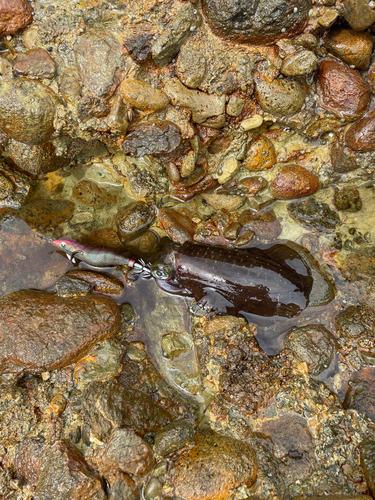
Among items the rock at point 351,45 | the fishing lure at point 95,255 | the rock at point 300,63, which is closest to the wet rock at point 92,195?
the fishing lure at point 95,255

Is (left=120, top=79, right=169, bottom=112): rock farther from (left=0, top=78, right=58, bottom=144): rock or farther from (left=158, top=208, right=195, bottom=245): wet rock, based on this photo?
(left=158, top=208, right=195, bottom=245): wet rock

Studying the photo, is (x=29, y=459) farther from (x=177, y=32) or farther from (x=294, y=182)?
(x=177, y=32)

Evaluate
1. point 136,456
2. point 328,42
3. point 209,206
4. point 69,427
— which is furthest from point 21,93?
point 136,456

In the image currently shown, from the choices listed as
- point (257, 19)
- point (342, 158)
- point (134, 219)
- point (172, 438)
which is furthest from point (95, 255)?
point (342, 158)

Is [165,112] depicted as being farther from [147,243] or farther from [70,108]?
[147,243]

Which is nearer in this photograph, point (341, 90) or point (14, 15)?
point (14, 15)
